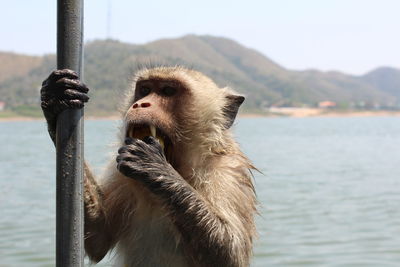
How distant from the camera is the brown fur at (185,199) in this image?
215 inches

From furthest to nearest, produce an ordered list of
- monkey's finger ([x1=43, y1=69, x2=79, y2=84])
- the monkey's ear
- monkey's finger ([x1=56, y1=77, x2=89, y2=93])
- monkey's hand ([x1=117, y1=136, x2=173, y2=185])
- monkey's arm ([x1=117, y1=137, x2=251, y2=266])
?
the monkey's ear → monkey's arm ([x1=117, y1=137, x2=251, y2=266]) → monkey's hand ([x1=117, y1=136, x2=173, y2=185]) → monkey's finger ([x1=56, y1=77, x2=89, y2=93]) → monkey's finger ([x1=43, y1=69, x2=79, y2=84])

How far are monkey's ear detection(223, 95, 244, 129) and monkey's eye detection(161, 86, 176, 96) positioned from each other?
777 millimetres

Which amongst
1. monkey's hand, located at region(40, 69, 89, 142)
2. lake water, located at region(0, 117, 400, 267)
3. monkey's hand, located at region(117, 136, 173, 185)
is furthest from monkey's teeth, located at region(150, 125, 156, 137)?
lake water, located at region(0, 117, 400, 267)

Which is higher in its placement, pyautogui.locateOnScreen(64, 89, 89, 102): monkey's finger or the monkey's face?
pyautogui.locateOnScreen(64, 89, 89, 102): monkey's finger

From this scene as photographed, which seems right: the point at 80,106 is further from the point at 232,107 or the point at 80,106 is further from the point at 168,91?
the point at 232,107

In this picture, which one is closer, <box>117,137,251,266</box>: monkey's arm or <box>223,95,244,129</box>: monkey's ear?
<box>117,137,251,266</box>: monkey's arm

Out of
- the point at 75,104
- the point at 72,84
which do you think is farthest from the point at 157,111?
the point at 75,104

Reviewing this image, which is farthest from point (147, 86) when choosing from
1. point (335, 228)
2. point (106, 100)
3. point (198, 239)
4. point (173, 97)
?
point (106, 100)

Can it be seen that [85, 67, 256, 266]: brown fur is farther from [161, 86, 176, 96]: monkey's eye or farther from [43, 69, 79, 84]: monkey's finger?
[43, 69, 79, 84]: monkey's finger

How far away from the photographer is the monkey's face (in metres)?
5.59

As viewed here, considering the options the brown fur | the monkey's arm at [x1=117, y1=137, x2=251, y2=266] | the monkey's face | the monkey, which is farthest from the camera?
the monkey's face

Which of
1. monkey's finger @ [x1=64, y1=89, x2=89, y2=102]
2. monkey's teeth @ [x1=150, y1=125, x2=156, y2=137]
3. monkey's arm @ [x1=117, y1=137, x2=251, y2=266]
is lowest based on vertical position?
monkey's arm @ [x1=117, y1=137, x2=251, y2=266]

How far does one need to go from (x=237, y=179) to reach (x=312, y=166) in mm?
37808

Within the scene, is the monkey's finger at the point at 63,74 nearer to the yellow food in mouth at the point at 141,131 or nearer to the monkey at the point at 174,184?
the monkey at the point at 174,184
